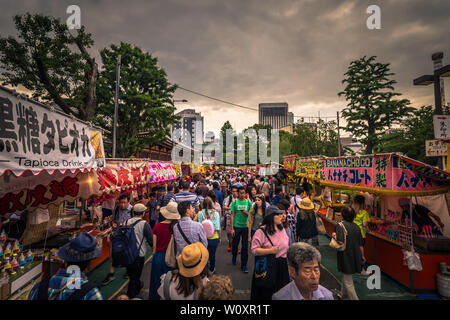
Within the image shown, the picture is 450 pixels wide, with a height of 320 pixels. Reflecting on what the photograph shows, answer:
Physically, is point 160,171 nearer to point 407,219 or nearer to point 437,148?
point 407,219

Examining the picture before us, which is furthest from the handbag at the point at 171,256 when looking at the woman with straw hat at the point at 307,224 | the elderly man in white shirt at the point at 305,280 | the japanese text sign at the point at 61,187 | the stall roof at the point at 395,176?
the stall roof at the point at 395,176

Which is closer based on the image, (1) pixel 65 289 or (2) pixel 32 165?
(1) pixel 65 289

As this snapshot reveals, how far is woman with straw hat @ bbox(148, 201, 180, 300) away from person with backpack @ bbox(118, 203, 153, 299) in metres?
0.25

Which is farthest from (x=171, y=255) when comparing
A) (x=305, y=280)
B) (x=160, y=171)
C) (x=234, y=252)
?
(x=160, y=171)

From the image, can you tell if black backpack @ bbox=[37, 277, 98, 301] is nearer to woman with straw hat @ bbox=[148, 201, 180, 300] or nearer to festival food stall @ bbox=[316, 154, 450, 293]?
woman with straw hat @ bbox=[148, 201, 180, 300]

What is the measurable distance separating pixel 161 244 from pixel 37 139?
2.84m

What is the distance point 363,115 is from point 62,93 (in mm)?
27755

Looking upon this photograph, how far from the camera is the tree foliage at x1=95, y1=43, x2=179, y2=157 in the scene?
614 inches

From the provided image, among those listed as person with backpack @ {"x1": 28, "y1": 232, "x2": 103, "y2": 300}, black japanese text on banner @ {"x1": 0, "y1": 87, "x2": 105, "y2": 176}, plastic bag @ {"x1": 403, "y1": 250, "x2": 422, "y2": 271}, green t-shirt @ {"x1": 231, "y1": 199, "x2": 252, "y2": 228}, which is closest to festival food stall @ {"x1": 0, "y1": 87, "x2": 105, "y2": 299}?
black japanese text on banner @ {"x1": 0, "y1": 87, "x2": 105, "y2": 176}

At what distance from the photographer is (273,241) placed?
3334mm

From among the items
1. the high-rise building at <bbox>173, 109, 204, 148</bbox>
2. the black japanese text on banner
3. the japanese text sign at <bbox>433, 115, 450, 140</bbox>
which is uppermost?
the high-rise building at <bbox>173, 109, 204, 148</bbox>

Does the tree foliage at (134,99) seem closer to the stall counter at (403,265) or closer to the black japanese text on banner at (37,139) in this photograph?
the black japanese text on banner at (37,139)
